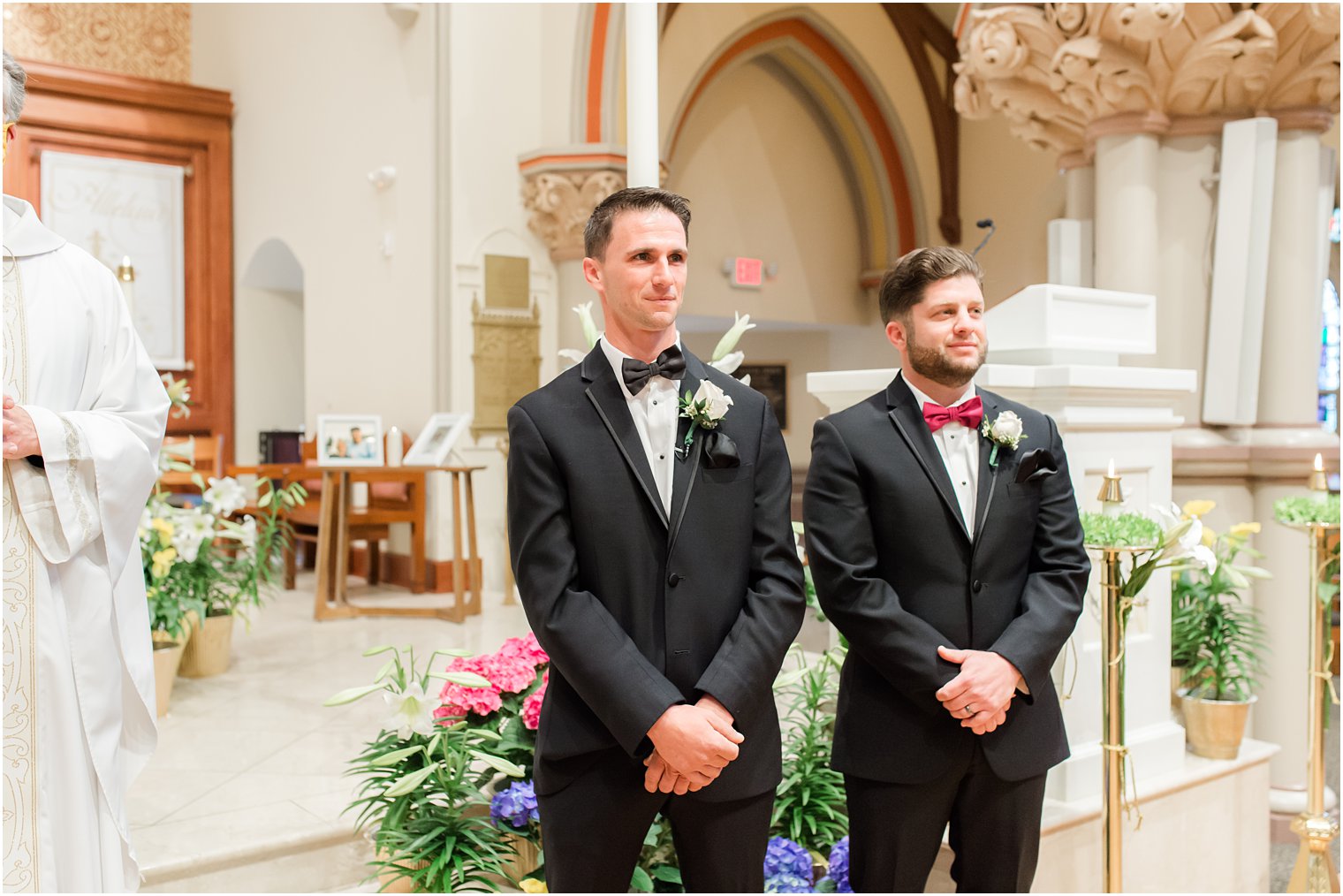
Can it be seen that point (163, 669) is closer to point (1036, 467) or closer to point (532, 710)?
point (532, 710)

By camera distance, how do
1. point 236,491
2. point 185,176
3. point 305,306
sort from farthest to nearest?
point 185,176
point 305,306
point 236,491

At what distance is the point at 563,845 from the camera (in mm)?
1717

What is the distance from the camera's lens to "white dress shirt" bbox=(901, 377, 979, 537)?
2.03m

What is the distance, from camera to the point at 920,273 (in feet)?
6.52

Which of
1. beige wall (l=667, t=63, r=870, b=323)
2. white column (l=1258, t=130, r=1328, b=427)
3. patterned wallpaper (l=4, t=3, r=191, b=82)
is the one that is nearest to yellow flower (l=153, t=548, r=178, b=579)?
white column (l=1258, t=130, r=1328, b=427)

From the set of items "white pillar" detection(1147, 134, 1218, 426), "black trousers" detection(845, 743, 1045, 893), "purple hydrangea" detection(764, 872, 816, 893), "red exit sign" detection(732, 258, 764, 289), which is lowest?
"purple hydrangea" detection(764, 872, 816, 893)

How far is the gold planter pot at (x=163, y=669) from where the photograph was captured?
403 cm

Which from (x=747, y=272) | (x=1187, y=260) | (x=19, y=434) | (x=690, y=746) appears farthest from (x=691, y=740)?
(x=747, y=272)

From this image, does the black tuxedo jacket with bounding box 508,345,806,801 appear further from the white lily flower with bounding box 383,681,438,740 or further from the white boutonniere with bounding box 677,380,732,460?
the white lily flower with bounding box 383,681,438,740

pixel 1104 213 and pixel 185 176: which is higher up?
pixel 185 176

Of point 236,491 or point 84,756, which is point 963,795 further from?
point 236,491

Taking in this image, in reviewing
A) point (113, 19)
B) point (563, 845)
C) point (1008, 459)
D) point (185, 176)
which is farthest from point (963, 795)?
point (113, 19)

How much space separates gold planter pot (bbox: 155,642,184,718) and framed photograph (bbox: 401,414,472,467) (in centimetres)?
209

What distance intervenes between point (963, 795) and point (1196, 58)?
3.34 metres
